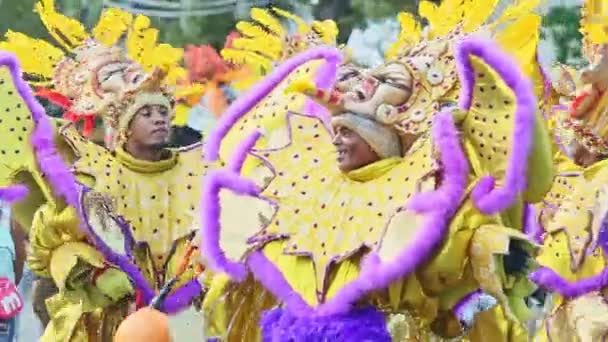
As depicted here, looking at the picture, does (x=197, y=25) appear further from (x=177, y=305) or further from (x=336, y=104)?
(x=336, y=104)

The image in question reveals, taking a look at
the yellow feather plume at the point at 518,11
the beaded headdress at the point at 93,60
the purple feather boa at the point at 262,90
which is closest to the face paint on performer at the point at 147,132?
the beaded headdress at the point at 93,60

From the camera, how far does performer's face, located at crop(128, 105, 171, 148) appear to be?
5223 mm

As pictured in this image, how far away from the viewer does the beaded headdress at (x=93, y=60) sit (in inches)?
211

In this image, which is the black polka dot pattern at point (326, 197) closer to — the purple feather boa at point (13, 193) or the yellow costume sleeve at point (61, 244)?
the yellow costume sleeve at point (61, 244)

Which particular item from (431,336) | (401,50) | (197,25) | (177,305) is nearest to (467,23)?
(401,50)

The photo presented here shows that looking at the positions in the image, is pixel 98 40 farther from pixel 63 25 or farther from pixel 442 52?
pixel 442 52

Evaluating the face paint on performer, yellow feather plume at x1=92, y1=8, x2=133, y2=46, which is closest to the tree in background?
yellow feather plume at x1=92, y1=8, x2=133, y2=46

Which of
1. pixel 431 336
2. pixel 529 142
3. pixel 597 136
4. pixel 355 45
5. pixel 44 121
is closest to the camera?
pixel 529 142

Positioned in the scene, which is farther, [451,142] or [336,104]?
[336,104]

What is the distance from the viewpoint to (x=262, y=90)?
4477 mm

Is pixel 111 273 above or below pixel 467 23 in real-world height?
below

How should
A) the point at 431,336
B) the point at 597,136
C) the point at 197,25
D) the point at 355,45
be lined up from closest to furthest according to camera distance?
the point at 431,336 < the point at 355,45 < the point at 597,136 < the point at 197,25

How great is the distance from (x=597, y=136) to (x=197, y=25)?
14.4ft

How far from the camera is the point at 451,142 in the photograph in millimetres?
3715
